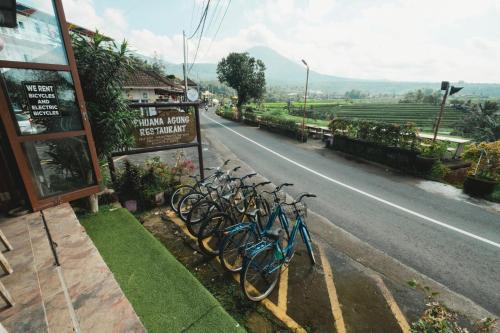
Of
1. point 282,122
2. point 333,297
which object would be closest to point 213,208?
point 333,297

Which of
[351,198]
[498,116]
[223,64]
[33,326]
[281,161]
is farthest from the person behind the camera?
[223,64]

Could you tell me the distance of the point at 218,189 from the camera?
5480mm

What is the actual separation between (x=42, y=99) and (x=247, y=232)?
3.67 meters

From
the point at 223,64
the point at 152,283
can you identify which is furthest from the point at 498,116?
the point at 152,283

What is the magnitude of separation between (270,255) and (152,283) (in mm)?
1712

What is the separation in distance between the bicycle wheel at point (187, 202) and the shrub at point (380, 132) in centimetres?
948

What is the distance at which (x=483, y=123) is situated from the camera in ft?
74.3

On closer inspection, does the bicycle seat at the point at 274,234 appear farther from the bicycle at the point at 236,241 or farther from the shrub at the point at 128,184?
Result: the shrub at the point at 128,184

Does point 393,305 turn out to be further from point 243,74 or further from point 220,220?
point 243,74

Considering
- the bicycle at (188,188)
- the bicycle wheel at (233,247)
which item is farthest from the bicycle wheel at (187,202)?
the bicycle wheel at (233,247)

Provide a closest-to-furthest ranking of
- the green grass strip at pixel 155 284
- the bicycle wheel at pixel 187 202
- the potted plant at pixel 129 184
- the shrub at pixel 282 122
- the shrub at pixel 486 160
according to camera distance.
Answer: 1. the green grass strip at pixel 155 284
2. the bicycle wheel at pixel 187 202
3. the potted plant at pixel 129 184
4. the shrub at pixel 486 160
5. the shrub at pixel 282 122

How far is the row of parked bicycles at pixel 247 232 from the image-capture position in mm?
3428

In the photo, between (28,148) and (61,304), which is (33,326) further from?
(28,148)

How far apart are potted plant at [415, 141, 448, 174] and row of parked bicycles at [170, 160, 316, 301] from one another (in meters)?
7.17
